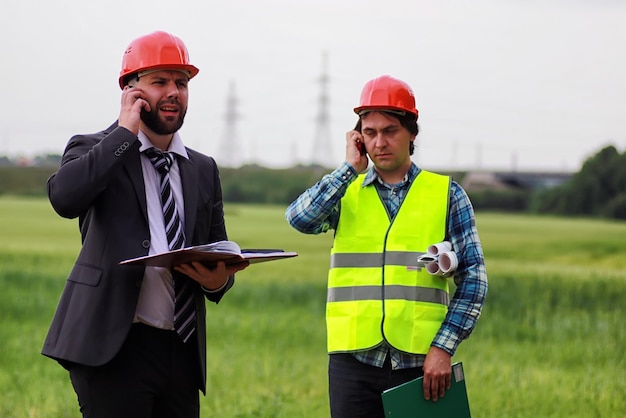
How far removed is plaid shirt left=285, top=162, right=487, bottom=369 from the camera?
13.7ft

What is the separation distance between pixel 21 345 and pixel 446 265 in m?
8.34

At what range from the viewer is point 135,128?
3.75 meters

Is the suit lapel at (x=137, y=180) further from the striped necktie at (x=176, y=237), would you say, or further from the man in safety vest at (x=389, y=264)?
the man in safety vest at (x=389, y=264)

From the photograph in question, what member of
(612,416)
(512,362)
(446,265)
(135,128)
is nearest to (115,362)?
(135,128)

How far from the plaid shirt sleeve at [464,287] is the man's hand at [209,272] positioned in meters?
0.92

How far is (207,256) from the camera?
370 centimetres

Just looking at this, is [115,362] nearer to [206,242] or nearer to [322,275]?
[206,242]

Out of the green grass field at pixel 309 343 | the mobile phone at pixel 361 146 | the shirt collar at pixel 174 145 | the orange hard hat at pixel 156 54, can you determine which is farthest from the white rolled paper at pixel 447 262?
the green grass field at pixel 309 343

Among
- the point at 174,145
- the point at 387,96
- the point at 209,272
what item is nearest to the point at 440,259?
the point at 387,96

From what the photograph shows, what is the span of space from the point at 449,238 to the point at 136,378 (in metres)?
1.42

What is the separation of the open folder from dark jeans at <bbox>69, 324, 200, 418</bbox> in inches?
12.9

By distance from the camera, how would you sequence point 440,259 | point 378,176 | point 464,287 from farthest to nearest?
1. point 378,176
2. point 464,287
3. point 440,259

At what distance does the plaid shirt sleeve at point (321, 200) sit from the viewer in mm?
4242

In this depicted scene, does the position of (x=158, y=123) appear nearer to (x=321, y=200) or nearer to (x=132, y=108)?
(x=132, y=108)
